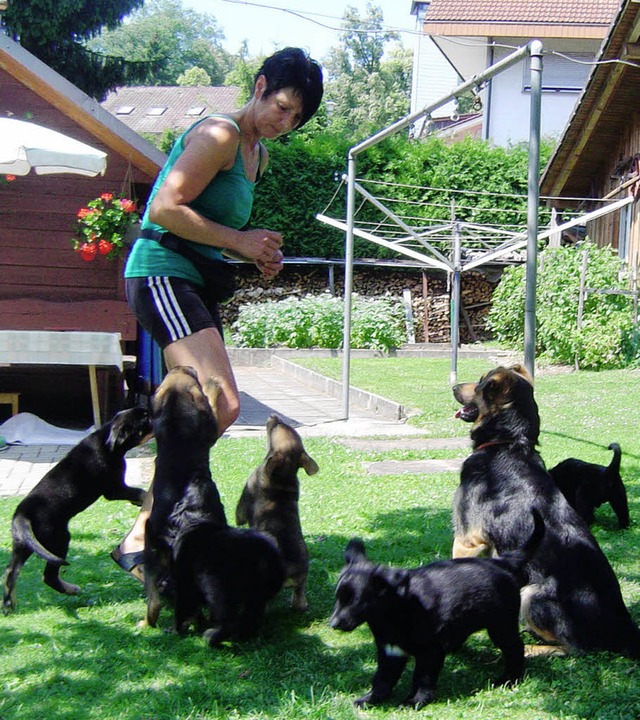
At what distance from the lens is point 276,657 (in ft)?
10.9

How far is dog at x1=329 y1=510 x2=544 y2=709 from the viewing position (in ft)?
9.57

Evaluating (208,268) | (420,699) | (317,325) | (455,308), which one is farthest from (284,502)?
(317,325)

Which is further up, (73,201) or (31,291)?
(73,201)

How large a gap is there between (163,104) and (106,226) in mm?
55891

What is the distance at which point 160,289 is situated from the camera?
12.6 feet

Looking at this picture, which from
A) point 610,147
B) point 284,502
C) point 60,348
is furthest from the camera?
point 610,147

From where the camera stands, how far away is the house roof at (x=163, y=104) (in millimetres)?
58781

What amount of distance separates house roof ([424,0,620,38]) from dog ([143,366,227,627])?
24.4 m

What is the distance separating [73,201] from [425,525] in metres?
7.05

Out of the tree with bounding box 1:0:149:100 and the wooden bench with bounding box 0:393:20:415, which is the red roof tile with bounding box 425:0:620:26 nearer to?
the tree with bounding box 1:0:149:100

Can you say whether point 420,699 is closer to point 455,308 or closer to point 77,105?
point 77,105

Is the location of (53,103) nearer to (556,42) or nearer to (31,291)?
(31,291)

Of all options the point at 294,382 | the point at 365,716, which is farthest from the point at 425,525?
the point at 294,382

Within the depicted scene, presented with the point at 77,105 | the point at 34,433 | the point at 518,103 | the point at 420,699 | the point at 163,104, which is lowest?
the point at 34,433
